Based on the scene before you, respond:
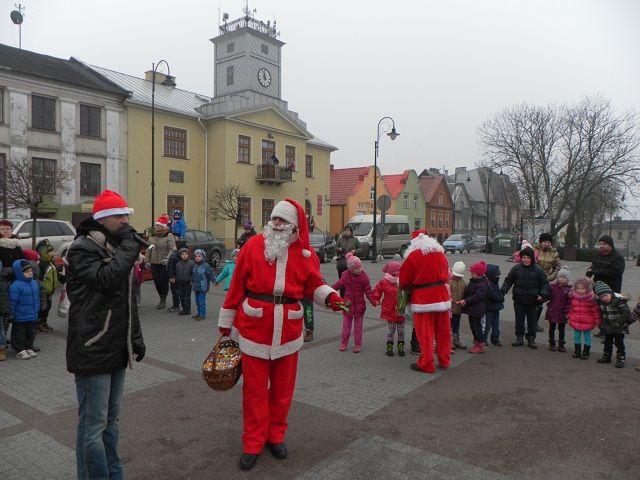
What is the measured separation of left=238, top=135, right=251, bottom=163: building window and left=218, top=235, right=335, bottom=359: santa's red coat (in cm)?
2918

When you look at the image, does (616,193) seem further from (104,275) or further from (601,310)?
(104,275)

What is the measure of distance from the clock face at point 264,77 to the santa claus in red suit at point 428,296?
33.3 meters

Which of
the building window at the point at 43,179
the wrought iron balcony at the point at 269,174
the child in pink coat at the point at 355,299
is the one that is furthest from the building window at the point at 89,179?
the child in pink coat at the point at 355,299

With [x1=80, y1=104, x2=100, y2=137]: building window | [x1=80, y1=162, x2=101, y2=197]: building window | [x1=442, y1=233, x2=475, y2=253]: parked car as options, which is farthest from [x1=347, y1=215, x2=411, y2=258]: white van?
[x1=80, y1=104, x2=100, y2=137]: building window

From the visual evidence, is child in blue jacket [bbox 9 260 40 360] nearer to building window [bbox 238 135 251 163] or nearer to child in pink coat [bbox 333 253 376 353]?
child in pink coat [bbox 333 253 376 353]

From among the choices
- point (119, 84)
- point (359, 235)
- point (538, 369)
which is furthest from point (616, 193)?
point (538, 369)

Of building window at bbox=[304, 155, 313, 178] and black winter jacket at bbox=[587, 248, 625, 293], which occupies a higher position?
building window at bbox=[304, 155, 313, 178]

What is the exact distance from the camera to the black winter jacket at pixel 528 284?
750 cm

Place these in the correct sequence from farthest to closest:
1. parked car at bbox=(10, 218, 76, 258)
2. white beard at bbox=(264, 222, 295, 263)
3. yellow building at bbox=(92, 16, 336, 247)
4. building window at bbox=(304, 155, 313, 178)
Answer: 1. building window at bbox=(304, 155, 313, 178)
2. yellow building at bbox=(92, 16, 336, 247)
3. parked car at bbox=(10, 218, 76, 258)
4. white beard at bbox=(264, 222, 295, 263)

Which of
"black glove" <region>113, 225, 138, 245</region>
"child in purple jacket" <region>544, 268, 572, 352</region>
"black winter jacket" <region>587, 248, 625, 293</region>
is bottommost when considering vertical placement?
"child in purple jacket" <region>544, 268, 572, 352</region>

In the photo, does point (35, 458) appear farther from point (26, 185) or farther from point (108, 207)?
point (26, 185)

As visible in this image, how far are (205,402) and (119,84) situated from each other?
2771 cm

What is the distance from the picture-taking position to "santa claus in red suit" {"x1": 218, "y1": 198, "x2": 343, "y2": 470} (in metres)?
3.82

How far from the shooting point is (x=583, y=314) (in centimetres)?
690
